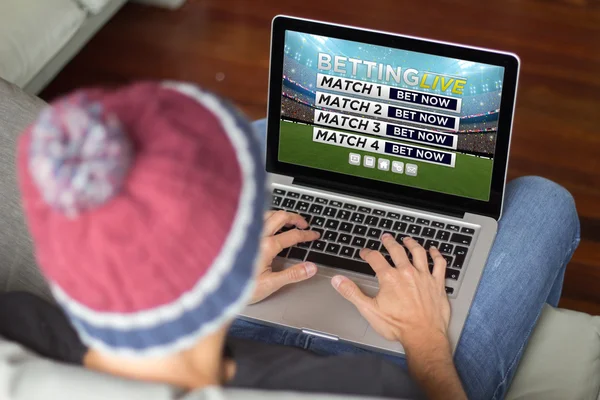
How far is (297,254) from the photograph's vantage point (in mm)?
1354

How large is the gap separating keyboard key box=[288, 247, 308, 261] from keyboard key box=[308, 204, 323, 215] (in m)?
0.09

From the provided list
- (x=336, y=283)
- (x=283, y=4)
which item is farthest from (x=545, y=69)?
(x=336, y=283)

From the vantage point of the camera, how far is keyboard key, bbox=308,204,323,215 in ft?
4.66

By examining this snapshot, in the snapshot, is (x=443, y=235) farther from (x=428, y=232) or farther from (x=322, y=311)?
(x=322, y=311)

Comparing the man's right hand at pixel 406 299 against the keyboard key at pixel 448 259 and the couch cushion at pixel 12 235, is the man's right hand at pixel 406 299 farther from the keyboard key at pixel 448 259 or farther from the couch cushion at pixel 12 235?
the couch cushion at pixel 12 235

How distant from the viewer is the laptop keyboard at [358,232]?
1.33 m

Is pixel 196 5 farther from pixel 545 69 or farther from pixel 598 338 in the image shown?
pixel 598 338

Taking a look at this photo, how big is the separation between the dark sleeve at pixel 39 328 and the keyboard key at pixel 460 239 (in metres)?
0.64

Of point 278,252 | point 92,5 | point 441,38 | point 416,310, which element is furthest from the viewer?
point 441,38

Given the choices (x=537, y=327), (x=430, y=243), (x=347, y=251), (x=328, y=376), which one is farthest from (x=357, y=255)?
(x=328, y=376)

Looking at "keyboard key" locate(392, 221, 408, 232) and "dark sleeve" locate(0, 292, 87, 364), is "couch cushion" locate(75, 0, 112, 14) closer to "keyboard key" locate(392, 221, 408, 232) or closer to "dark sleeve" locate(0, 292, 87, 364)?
"keyboard key" locate(392, 221, 408, 232)

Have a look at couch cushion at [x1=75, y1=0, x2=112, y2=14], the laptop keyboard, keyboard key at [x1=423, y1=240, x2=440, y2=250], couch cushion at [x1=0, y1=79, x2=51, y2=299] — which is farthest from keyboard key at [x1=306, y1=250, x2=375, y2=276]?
couch cushion at [x1=75, y1=0, x2=112, y2=14]

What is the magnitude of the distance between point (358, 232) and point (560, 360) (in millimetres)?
385

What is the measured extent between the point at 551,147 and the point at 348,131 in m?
1.20
